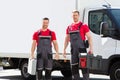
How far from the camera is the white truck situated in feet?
39.1

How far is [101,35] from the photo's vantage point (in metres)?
12.1

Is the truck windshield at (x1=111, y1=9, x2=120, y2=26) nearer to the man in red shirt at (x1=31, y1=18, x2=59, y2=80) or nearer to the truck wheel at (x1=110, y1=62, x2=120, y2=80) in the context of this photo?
the truck wheel at (x1=110, y1=62, x2=120, y2=80)

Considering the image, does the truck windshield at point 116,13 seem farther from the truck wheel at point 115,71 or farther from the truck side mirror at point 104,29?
the truck wheel at point 115,71

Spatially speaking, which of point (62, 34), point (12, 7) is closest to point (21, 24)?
point (12, 7)

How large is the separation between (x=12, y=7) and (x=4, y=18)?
1.70 ft

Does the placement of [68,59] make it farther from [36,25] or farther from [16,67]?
[16,67]

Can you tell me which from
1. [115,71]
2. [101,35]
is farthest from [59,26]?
[115,71]

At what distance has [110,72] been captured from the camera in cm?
1195

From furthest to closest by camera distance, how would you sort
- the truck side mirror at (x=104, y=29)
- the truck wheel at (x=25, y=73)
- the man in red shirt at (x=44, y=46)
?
the truck wheel at (x=25, y=73) < the truck side mirror at (x=104, y=29) < the man in red shirt at (x=44, y=46)

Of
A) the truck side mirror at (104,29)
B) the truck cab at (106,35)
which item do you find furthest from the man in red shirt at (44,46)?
the truck cab at (106,35)

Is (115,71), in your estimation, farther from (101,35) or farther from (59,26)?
(59,26)

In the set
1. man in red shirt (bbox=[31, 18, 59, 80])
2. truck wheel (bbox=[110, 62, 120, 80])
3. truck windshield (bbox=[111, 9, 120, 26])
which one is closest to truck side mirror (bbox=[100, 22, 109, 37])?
truck windshield (bbox=[111, 9, 120, 26])

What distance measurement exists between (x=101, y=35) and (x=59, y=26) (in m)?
1.45

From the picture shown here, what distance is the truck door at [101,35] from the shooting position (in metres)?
11.9
